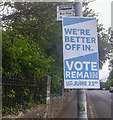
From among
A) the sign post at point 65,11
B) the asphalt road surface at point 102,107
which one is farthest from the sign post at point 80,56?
the asphalt road surface at point 102,107

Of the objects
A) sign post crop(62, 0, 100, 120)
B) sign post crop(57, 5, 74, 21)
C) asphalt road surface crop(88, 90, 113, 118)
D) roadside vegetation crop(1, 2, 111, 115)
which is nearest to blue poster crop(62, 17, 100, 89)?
sign post crop(62, 0, 100, 120)

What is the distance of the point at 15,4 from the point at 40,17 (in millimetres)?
1592

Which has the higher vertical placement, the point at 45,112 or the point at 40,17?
the point at 40,17

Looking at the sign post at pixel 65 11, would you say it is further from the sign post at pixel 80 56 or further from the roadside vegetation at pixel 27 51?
the roadside vegetation at pixel 27 51

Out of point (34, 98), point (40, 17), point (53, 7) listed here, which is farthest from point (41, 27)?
point (34, 98)

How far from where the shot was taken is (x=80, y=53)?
3.69m

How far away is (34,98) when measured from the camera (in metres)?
6.54

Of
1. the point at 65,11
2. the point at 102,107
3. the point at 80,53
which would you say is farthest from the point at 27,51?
the point at 102,107

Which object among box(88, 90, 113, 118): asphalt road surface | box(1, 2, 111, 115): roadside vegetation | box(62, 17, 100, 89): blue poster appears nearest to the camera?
box(62, 17, 100, 89): blue poster

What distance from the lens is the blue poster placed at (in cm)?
355

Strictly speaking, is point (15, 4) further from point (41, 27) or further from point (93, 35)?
point (93, 35)

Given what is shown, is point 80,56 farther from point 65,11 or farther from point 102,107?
point 102,107

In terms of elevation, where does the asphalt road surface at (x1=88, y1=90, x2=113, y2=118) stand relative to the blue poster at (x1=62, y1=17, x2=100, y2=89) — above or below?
below

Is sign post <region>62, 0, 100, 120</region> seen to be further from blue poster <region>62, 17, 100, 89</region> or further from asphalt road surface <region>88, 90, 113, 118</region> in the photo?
asphalt road surface <region>88, 90, 113, 118</region>
